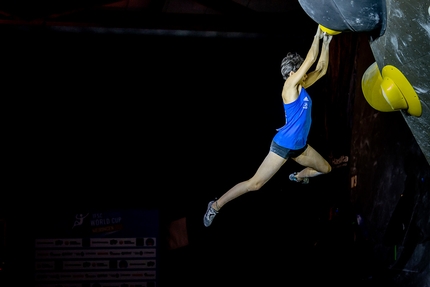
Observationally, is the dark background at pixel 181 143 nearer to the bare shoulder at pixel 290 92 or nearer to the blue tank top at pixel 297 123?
the blue tank top at pixel 297 123

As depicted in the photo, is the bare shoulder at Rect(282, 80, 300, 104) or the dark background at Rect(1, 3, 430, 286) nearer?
the bare shoulder at Rect(282, 80, 300, 104)

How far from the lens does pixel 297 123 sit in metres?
3.47

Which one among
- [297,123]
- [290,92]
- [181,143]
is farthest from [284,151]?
[181,143]

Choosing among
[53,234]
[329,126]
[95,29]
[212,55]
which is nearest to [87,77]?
[95,29]

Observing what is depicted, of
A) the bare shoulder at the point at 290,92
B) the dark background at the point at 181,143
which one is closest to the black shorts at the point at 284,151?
the bare shoulder at the point at 290,92

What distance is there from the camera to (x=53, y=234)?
17.4ft

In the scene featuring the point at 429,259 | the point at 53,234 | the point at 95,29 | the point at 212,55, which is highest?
the point at 95,29

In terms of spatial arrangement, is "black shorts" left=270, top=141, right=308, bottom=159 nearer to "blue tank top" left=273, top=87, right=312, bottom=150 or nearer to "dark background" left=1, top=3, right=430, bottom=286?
"blue tank top" left=273, top=87, right=312, bottom=150

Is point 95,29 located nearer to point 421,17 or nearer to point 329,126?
point 329,126

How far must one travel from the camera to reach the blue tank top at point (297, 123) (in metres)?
3.38

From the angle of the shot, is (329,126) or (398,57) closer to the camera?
(398,57)

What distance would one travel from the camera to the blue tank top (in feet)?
11.1

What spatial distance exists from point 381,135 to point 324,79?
1.16 meters

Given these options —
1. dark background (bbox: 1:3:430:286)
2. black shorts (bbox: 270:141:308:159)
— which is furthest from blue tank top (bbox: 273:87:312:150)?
dark background (bbox: 1:3:430:286)
